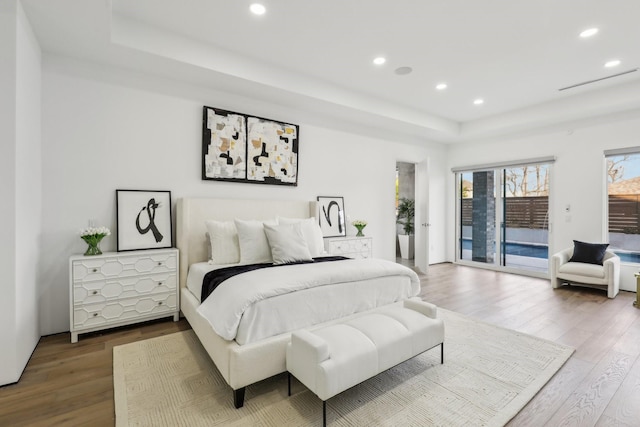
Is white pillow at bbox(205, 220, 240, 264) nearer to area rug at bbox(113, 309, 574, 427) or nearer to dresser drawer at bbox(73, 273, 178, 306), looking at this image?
dresser drawer at bbox(73, 273, 178, 306)

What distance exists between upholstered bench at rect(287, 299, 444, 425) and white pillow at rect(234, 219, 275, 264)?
1.33 meters

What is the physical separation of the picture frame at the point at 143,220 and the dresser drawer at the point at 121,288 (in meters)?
0.38

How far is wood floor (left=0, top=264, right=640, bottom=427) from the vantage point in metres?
1.83

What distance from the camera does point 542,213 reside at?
18.4ft

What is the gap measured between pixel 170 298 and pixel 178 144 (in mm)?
1773

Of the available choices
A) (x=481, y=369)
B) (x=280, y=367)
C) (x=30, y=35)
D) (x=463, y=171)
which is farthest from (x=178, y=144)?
(x=463, y=171)

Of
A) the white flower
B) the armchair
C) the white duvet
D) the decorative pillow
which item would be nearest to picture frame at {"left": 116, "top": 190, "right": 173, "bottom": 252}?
the white flower

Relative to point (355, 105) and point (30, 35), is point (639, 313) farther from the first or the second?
point (30, 35)

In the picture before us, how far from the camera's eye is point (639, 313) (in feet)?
11.9

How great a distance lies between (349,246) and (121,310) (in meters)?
3.00

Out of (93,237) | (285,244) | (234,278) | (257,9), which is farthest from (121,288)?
(257,9)

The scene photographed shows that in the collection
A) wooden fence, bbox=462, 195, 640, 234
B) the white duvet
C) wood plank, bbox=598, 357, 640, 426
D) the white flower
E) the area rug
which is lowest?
wood plank, bbox=598, 357, 640, 426

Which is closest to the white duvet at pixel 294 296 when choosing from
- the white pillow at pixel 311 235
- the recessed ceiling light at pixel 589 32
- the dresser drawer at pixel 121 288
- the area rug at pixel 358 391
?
Answer: the area rug at pixel 358 391

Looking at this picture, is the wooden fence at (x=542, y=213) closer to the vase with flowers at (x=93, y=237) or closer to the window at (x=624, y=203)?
the window at (x=624, y=203)
